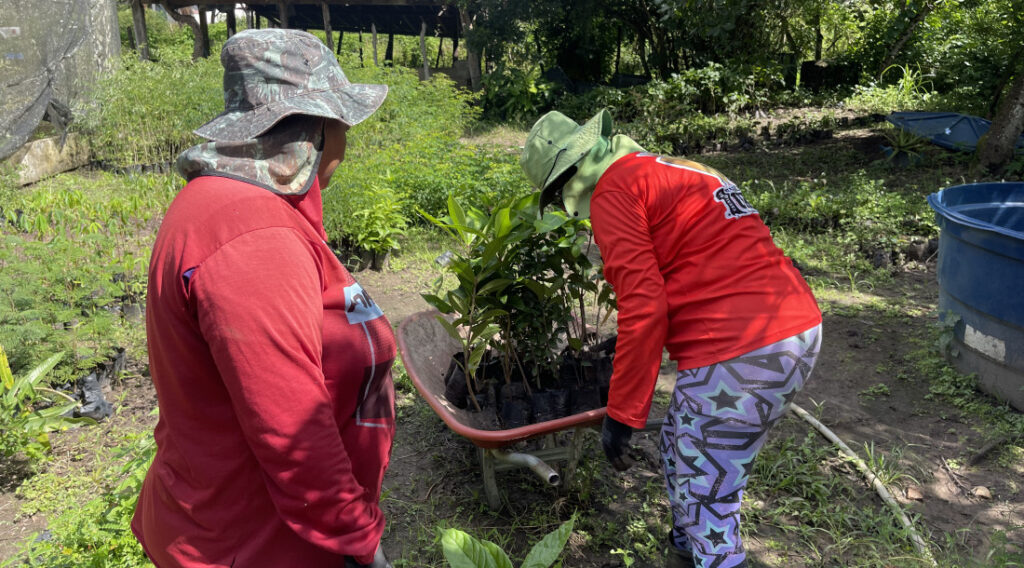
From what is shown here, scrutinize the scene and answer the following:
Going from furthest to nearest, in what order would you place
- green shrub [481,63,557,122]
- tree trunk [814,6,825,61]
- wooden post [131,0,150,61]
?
1. wooden post [131,0,150,61]
2. tree trunk [814,6,825,61]
3. green shrub [481,63,557,122]

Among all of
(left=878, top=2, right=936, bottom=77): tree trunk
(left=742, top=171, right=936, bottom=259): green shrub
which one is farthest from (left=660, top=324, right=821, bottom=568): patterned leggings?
(left=878, top=2, right=936, bottom=77): tree trunk

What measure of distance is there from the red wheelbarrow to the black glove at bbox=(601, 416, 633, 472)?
0.22 meters

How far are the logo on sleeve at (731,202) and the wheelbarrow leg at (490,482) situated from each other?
1.28 meters

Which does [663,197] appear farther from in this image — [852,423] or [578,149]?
[852,423]

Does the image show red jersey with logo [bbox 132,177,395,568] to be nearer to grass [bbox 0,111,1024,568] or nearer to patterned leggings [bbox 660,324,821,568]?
patterned leggings [bbox 660,324,821,568]

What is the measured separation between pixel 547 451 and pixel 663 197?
48.6 inches

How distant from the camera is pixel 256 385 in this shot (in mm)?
1107

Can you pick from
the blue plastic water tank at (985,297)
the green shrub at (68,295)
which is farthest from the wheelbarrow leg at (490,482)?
the blue plastic water tank at (985,297)

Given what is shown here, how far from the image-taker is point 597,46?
1485 cm

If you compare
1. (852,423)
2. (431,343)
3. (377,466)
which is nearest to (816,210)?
(852,423)

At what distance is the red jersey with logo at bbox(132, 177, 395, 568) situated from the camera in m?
1.11

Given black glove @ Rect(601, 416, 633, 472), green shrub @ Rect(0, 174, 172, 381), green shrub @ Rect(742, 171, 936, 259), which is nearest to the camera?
black glove @ Rect(601, 416, 633, 472)

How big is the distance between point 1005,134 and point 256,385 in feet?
27.1

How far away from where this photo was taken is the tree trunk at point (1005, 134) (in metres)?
7.00
